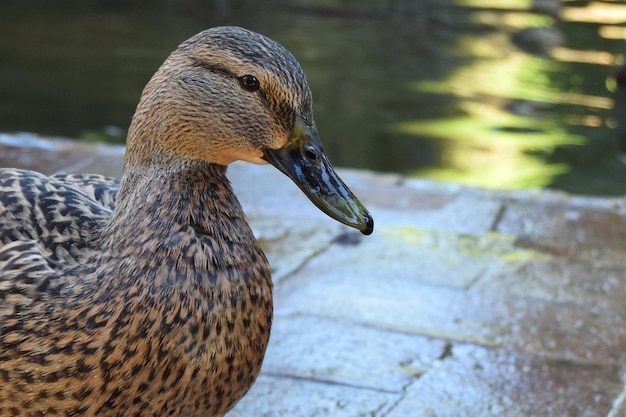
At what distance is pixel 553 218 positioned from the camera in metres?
4.61

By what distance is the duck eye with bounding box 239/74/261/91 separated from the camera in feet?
7.47

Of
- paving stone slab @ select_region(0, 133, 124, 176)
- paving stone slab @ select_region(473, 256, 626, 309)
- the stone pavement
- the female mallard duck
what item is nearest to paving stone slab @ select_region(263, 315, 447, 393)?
the stone pavement

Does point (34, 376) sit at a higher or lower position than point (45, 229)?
lower

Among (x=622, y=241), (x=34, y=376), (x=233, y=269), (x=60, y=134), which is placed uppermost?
(x=233, y=269)

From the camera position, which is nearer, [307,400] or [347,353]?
[307,400]

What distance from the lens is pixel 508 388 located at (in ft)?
10.3

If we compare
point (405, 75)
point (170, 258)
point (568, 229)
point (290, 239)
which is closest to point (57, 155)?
point (290, 239)

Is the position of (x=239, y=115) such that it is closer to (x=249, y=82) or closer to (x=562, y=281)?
(x=249, y=82)

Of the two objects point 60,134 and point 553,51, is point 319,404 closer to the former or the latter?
point 60,134

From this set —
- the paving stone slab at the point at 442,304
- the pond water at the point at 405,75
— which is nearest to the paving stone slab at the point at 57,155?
the paving stone slab at the point at 442,304

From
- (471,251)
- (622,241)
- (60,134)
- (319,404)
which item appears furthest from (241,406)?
(60,134)

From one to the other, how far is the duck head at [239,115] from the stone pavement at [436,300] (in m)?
0.92

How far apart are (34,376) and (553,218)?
2.97m

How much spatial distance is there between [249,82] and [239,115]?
0.08 meters
